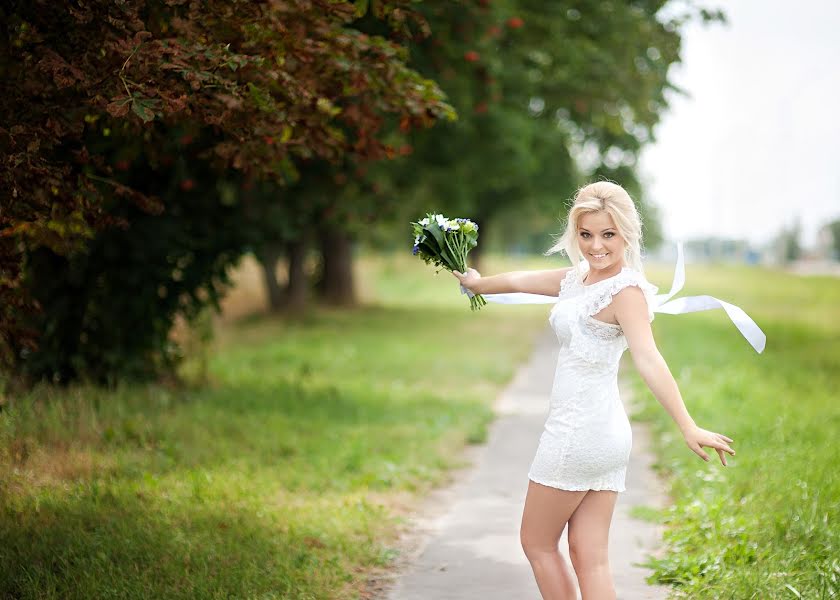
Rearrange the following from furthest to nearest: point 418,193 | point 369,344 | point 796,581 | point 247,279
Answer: point 247,279
point 418,193
point 369,344
point 796,581

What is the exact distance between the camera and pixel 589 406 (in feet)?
13.0

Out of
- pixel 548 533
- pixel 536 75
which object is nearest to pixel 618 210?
pixel 548 533

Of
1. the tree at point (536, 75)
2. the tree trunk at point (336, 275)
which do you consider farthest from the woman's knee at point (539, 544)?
the tree trunk at point (336, 275)

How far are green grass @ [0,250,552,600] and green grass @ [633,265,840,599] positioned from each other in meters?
1.86

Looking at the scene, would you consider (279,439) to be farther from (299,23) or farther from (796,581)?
(796,581)

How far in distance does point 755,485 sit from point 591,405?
10.7 feet

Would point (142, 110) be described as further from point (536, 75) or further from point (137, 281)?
point (536, 75)

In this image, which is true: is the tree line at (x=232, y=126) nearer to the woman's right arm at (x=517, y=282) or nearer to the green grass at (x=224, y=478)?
the green grass at (x=224, y=478)

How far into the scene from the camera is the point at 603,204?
4039mm

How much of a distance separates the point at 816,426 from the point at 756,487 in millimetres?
2438

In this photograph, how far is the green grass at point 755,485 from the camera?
5.14 m

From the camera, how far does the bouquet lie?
15.0 feet

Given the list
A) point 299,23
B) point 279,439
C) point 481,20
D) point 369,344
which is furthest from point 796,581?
point 369,344

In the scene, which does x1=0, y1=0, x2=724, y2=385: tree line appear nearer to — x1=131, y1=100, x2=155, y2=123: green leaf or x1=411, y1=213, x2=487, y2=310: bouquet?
x1=131, y1=100, x2=155, y2=123: green leaf
